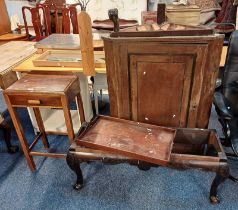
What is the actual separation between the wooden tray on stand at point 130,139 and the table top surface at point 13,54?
31.8 inches

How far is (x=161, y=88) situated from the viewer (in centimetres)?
129

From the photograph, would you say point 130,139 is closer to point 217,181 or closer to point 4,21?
point 217,181

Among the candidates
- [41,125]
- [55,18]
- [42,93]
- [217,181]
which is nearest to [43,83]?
[42,93]

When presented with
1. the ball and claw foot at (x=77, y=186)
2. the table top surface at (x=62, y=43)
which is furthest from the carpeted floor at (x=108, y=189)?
the table top surface at (x=62, y=43)

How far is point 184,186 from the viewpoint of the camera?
155cm

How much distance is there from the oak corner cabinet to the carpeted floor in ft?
1.50

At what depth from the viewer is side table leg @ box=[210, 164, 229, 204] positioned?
3.97 ft

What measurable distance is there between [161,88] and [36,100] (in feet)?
2.51

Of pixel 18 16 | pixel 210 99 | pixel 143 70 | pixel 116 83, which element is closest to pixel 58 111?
pixel 116 83

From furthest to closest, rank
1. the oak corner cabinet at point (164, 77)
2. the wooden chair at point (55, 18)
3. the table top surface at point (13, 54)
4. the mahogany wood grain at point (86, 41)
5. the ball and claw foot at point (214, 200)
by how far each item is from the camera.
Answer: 1. the wooden chair at point (55, 18)
2. the table top surface at point (13, 54)
3. the ball and claw foot at point (214, 200)
4. the mahogany wood grain at point (86, 41)
5. the oak corner cabinet at point (164, 77)

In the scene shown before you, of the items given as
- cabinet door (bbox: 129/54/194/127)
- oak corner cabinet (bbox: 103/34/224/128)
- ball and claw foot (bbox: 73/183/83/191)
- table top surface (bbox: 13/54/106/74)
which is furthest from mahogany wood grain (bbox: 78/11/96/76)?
ball and claw foot (bbox: 73/183/83/191)

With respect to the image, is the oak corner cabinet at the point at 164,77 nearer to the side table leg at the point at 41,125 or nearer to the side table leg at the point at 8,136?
the side table leg at the point at 41,125

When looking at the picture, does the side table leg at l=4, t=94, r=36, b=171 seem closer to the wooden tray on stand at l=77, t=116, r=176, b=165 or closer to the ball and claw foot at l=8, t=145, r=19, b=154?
the ball and claw foot at l=8, t=145, r=19, b=154

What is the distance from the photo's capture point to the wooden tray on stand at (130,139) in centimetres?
122
